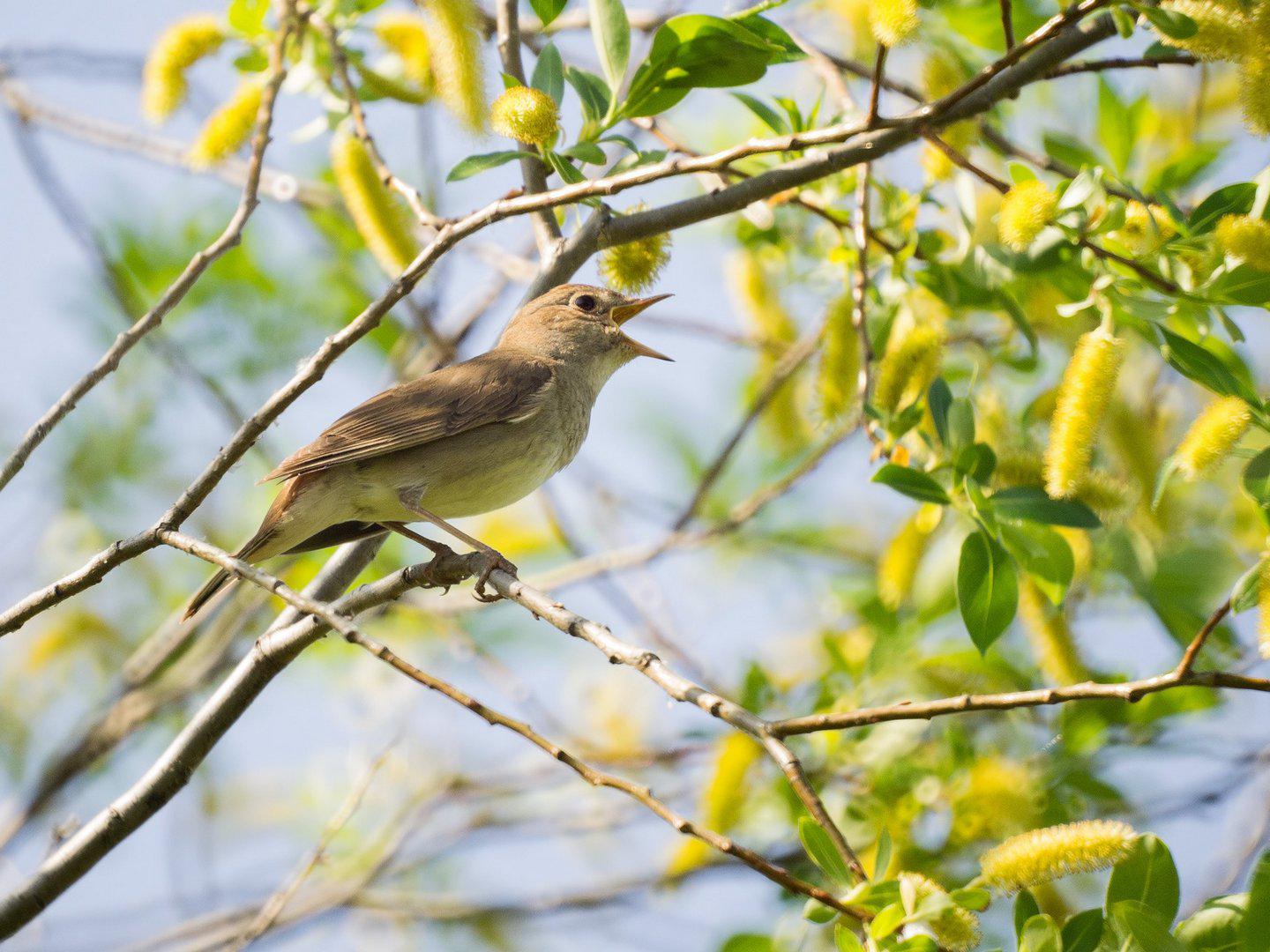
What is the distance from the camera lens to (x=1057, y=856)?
2393 millimetres

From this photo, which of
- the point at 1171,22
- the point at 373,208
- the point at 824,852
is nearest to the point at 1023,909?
the point at 824,852

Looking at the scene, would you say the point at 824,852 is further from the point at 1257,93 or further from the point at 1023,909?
the point at 1257,93

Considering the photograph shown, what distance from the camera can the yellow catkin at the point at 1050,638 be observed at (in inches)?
161

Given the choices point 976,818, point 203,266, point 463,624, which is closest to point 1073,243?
point 976,818

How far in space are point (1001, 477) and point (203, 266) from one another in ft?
8.48

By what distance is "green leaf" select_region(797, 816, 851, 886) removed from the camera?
2.50 meters

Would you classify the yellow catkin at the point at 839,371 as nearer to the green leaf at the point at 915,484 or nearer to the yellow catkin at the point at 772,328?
the green leaf at the point at 915,484

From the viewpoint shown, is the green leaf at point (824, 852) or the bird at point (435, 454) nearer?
the green leaf at point (824, 852)

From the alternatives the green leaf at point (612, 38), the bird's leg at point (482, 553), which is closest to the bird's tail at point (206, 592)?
the bird's leg at point (482, 553)

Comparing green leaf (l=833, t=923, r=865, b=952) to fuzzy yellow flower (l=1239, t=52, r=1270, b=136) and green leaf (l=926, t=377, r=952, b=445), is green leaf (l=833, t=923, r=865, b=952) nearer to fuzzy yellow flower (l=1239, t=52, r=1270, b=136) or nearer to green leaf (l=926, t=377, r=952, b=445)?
green leaf (l=926, t=377, r=952, b=445)

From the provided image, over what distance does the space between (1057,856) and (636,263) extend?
2.49 m

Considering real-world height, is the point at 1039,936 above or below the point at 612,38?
below

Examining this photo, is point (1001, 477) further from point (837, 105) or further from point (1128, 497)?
point (837, 105)

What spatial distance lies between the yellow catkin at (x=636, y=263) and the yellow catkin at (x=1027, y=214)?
1.16 metres
